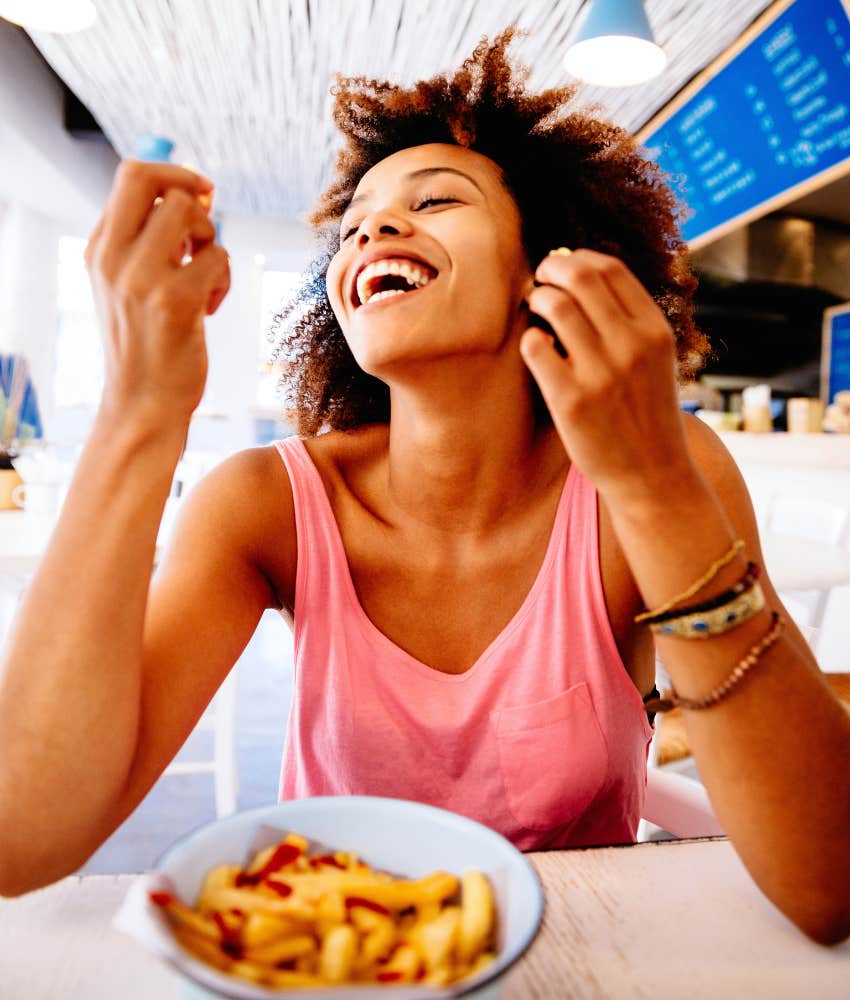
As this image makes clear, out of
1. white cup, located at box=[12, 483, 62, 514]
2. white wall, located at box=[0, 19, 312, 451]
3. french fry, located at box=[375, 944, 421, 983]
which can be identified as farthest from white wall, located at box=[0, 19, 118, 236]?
french fry, located at box=[375, 944, 421, 983]

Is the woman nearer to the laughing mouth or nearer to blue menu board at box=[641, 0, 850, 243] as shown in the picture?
the laughing mouth

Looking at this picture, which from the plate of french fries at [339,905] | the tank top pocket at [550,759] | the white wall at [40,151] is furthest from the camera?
the white wall at [40,151]

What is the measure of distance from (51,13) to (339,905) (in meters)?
3.32

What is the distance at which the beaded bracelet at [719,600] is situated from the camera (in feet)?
2.10

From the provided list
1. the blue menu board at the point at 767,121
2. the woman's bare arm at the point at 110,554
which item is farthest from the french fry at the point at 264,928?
the blue menu board at the point at 767,121

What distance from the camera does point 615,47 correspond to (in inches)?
110

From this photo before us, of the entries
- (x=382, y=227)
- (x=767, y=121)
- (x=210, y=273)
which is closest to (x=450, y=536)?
(x=382, y=227)

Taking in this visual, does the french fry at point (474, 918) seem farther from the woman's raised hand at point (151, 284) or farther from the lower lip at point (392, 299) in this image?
the lower lip at point (392, 299)

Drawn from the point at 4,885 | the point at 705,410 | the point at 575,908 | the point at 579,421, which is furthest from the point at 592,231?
the point at 705,410

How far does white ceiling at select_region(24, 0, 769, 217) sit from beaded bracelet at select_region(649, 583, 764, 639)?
12.6ft

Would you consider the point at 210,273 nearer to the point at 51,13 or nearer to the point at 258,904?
the point at 258,904

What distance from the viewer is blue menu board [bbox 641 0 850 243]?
3109 mm

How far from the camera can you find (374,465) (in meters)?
1.23

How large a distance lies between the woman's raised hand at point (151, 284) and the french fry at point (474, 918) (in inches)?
19.0
